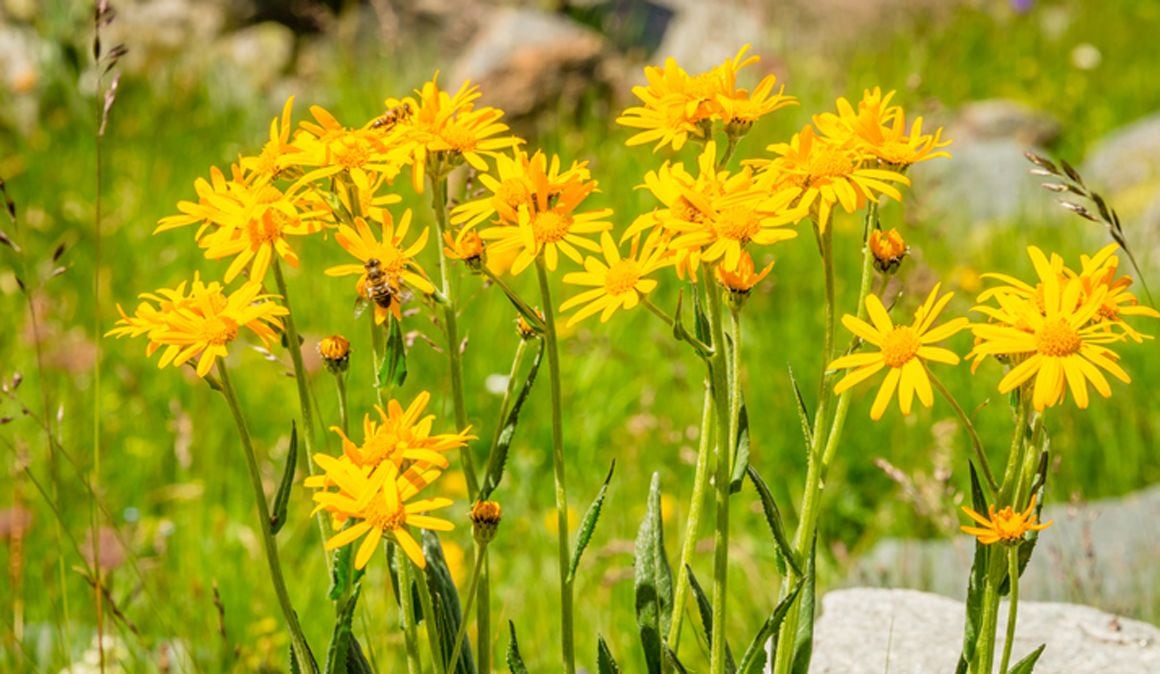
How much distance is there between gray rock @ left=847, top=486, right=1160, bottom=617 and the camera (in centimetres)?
234

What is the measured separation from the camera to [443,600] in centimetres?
143

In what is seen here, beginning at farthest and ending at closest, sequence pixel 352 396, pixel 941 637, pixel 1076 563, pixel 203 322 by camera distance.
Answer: pixel 352 396
pixel 1076 563
pixel 941 637
pixel 203 322

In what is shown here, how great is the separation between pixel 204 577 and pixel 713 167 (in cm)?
183

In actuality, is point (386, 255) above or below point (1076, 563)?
above

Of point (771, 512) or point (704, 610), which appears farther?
point (704, 610)

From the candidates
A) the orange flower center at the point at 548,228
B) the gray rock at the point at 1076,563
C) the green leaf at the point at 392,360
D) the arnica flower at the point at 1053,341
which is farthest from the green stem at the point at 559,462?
the gray rock at the point at 1076,563

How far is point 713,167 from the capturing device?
3.86 ft

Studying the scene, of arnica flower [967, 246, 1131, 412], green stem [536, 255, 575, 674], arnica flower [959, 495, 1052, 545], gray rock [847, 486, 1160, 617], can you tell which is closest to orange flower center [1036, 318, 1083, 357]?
arnica flower [967, 246, 1131, 412]

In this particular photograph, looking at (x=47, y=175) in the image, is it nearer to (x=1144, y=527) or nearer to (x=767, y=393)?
(x=767, y=393)

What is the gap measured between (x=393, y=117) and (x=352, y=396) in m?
2.11

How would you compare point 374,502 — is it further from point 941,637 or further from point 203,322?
point 941,637

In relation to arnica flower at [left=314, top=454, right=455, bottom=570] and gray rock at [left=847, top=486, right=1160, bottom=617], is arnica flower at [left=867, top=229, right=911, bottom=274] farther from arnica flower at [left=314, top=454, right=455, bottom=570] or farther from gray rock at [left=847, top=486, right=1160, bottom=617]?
A: gray rock at [left=847, top=486, right=1160, bottom=617]

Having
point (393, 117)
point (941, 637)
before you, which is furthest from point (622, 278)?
point (941, 637)

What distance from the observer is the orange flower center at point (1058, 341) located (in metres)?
1.03
